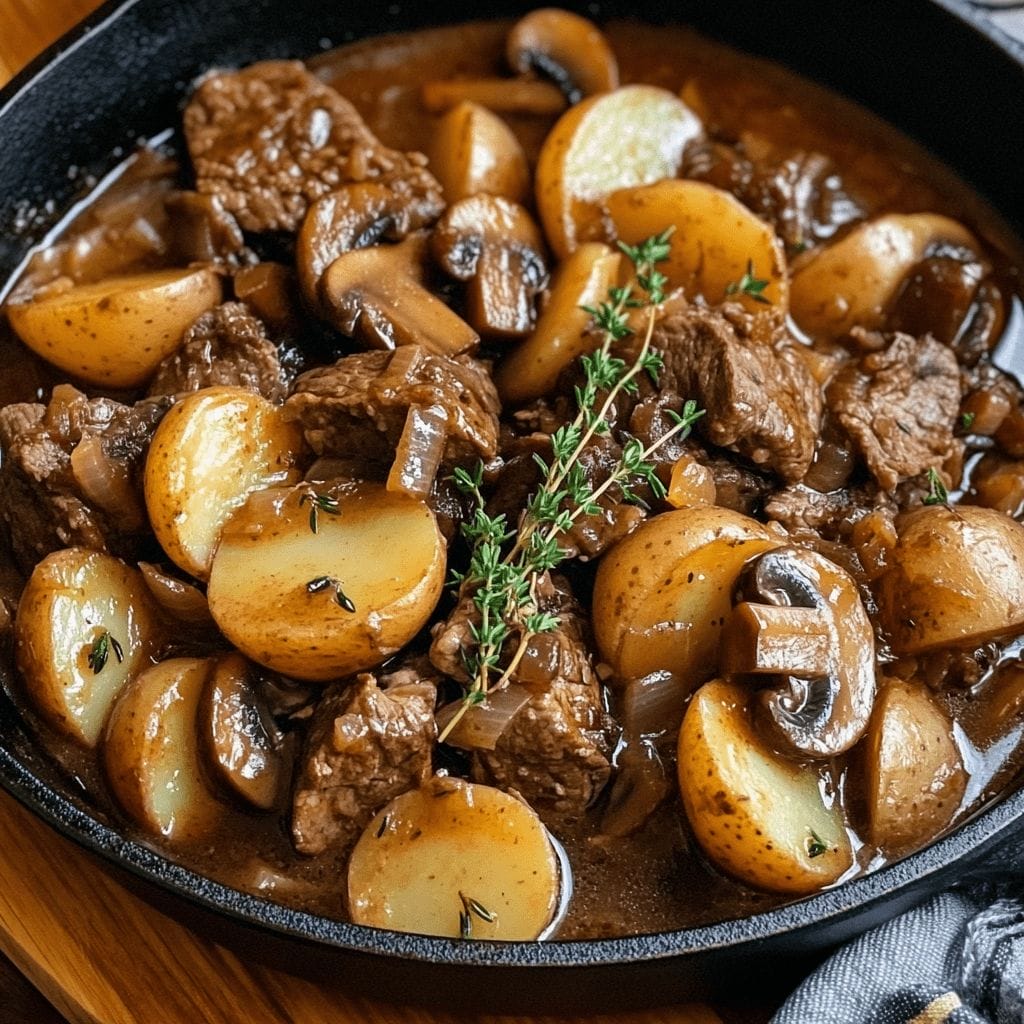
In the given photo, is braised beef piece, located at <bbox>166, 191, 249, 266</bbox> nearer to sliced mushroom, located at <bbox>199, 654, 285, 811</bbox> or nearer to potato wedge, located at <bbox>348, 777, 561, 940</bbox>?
sliced mushroom, located at <bbox>199, 654, 285, 811</bbox>

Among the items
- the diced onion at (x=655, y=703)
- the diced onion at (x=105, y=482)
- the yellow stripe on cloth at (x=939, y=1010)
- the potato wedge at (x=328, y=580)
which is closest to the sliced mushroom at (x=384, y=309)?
the potato wedge at (x=328, y=580)

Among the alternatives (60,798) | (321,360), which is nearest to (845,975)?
(60,798)

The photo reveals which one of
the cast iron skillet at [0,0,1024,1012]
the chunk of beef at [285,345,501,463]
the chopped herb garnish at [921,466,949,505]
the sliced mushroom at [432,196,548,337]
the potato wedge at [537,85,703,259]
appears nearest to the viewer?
the cast iron skillet at [0,0,1024,1012]

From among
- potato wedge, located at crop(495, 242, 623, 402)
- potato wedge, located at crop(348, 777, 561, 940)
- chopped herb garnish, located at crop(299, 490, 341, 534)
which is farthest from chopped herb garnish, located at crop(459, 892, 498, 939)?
potato wedge, located at crop(495, 242, 623, 402)

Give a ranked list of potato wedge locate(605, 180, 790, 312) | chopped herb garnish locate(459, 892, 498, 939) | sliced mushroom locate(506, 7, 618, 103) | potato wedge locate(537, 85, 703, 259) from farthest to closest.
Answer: sliced mushroom locate(506, 7, 618, 103) < potato wedge locate(537, 85, 703, 259) < potato wedge locate(605, 180, 790, 312) < chopped herb garnish locate(459, 892, 498, 939)

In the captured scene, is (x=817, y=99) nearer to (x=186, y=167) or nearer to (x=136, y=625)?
(x=186, y=167)

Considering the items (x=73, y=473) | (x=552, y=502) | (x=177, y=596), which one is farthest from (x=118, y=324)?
(x=552, y=502)

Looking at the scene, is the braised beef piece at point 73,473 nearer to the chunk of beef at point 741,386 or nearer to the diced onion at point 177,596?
the diced onion at point 177,596

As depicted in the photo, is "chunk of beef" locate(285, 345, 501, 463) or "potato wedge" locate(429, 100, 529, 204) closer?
"chunk of beef" locate(285, 345, 501, 463)
